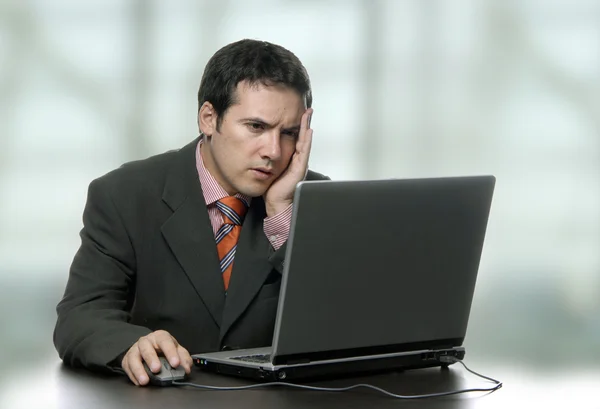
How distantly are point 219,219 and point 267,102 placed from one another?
0.97 feet

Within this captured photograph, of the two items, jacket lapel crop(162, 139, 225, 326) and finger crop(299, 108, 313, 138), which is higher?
finger crop(299, 108, 313, 138)

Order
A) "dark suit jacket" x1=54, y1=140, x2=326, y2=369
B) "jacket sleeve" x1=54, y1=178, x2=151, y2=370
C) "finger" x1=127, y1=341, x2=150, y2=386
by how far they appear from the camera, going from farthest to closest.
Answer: "dark suit jacket" x1=54, y1=140, x2=326, y2=369 → "jacket sleeve" x1=54, y1=178, x2=151, y2=370 → "finger" x1=127, y1=341, x2=150, y2=386

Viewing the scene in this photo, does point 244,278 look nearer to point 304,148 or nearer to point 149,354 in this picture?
point 304,148

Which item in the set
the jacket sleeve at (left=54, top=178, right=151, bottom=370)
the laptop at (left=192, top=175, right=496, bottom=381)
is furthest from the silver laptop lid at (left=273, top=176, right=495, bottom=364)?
the jacket sleeve at (left=54, top=178, right=151, bottom=370)

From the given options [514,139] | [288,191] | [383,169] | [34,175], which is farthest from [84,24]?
[288,191]

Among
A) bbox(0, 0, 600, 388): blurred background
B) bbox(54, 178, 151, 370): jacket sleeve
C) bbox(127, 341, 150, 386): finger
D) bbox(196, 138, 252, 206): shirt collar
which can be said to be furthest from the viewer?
bbox(0, 0, 600, 388): blurred background

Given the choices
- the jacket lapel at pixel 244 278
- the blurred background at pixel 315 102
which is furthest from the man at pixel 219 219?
the blurred background at pixel 315 102

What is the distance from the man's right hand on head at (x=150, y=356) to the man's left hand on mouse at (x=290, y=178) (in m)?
0.62

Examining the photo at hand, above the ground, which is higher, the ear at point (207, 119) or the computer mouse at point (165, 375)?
the ear at point (207, 119)

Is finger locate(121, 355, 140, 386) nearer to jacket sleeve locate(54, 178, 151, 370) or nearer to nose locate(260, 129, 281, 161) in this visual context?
jacket sleeve locate(54, 178, 151, 370)

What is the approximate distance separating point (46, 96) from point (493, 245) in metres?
2.50

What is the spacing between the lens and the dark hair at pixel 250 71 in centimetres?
219

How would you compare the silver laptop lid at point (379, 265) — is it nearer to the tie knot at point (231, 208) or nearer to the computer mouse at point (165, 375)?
the computer mouse at point (165, 375)

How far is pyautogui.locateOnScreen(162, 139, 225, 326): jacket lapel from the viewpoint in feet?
6.96
